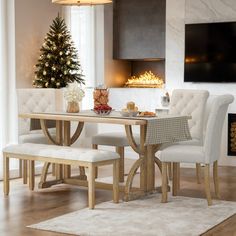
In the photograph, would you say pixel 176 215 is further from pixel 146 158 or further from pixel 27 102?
pixel 27 102

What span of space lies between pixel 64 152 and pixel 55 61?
94.7 inches

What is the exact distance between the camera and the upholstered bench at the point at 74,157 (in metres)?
5.41

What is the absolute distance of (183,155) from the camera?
221 inches

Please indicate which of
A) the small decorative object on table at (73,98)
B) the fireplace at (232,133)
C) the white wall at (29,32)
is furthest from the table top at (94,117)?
the fireplace at (232,133)

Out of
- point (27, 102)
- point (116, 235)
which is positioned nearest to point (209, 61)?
point (27, 102)

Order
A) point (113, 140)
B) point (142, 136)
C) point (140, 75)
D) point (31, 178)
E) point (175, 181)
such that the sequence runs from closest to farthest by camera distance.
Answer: point (142, 136) < point (175, 181) < point (31, 178) < point (113, 140) < point (140, 75)

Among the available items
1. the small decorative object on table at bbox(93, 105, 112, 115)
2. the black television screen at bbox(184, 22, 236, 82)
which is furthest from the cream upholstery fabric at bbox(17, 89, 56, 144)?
the black television screen at bbox(184, 22, 236, 82)

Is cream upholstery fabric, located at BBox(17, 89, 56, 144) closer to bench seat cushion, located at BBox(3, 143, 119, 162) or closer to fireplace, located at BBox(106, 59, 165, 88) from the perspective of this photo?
bench seat cushion, located at BBox(3, 143, 119, 162)

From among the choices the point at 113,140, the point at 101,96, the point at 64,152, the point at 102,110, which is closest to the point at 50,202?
the point at 64,152

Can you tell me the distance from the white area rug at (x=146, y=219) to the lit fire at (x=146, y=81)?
3797 mm

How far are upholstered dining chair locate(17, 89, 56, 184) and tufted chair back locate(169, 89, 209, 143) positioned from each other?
147cm

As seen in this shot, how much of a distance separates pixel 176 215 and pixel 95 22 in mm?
4819

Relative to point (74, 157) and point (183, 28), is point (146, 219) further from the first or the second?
point (183, 28)

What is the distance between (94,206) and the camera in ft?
17.9
